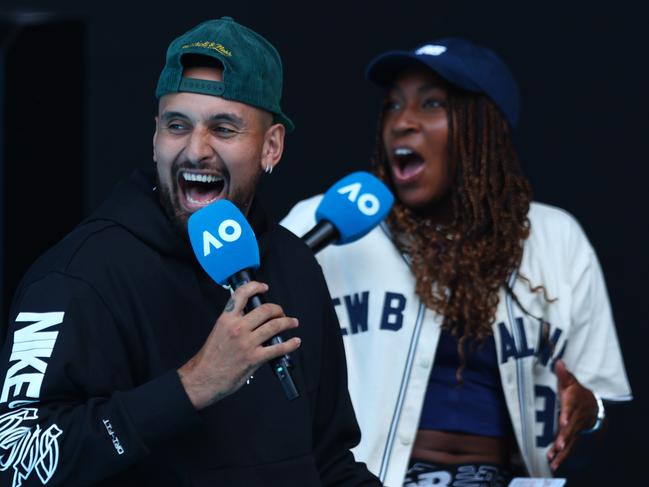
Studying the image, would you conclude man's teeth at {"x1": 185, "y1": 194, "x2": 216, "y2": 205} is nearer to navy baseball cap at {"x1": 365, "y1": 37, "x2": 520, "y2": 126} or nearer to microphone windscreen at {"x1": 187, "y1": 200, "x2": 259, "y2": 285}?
microphone windscreen at {"x1": 187, "y1": 200, "x2": 259, "y2": 285}

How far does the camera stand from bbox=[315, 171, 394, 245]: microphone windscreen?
2.88 meters

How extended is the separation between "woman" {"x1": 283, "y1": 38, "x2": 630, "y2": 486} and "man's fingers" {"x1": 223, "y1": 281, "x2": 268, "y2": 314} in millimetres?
1189

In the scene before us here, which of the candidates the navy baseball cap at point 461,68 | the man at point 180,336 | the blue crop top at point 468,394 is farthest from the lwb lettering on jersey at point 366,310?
the man at point 180,336

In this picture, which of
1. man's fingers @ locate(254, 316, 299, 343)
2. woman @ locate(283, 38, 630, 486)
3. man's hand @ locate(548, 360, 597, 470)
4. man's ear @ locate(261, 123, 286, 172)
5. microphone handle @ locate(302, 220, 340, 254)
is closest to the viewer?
man's fingers @ locate(254, 316, 299, 343)

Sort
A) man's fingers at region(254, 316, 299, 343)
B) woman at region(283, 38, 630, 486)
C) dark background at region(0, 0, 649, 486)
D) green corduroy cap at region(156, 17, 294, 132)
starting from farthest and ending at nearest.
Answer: dark background at region(0, 0, 649, 486) < woman at region(283, 38, 630, 486) < green corduroy cap at region(156, 17, 294, 132) < man's fingers at region(254, 316, 299, 343)

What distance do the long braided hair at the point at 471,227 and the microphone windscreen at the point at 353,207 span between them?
282 millimetres

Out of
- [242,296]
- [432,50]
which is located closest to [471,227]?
[432,50]

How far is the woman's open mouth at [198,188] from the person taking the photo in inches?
87.3

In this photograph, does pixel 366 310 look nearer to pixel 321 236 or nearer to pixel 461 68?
pixel 321 236

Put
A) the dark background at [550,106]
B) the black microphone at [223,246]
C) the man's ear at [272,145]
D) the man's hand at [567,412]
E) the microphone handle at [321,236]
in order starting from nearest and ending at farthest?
the black microphone at [223,246] < the man's ear at [272,145] < the microphone handle at [321,236] < the man's hand at [567,412] < the dark background at [550,106]

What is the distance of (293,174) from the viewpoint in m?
3.89

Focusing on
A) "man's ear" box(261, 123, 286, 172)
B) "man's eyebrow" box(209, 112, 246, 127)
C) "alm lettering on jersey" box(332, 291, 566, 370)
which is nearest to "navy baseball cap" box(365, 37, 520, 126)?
"alm lettering on jersey" box(332, 291, 566, 370)

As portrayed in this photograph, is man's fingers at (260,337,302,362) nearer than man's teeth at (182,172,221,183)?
Yes

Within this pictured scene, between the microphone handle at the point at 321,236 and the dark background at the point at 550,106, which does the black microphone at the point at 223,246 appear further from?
the dark background at the point at 550,106
